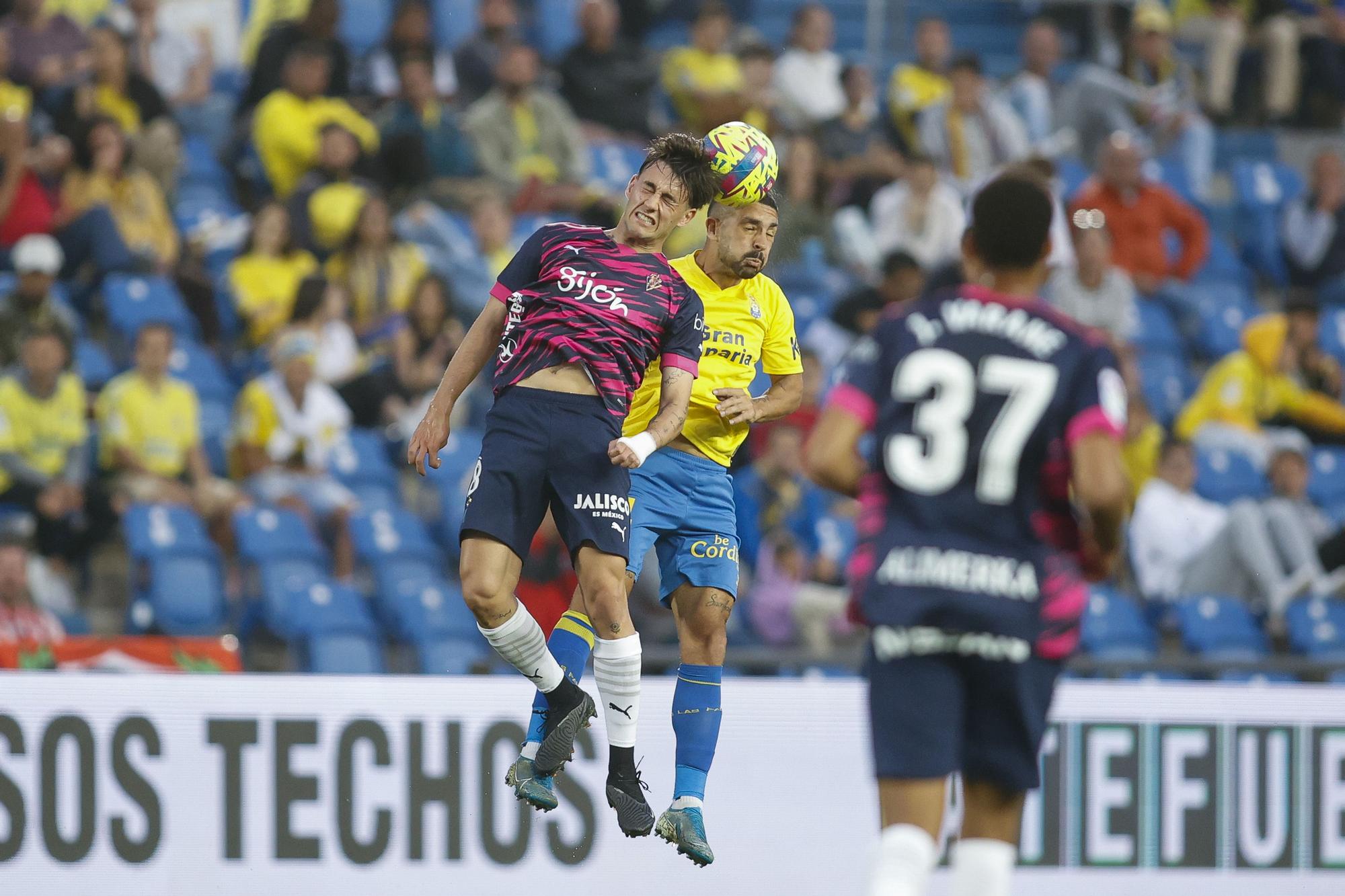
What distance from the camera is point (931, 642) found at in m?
4.59

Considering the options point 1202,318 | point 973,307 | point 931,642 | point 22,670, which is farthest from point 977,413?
point 1202,318

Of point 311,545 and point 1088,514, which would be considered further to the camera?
point 311,545

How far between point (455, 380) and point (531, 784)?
1.48m

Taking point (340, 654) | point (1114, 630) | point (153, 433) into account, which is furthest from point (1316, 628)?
point (153, 433)

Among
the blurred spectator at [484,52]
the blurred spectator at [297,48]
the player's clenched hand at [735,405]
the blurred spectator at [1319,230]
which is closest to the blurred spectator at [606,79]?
the blurred spectator at [484,52]

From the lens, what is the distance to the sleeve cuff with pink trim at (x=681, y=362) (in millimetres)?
6609

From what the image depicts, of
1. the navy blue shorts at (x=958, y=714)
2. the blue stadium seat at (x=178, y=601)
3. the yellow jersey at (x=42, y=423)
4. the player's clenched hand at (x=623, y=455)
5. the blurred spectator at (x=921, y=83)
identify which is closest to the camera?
the navy blue shorts at (x=958, y=714)

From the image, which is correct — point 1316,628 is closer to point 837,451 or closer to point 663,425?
point 663,425

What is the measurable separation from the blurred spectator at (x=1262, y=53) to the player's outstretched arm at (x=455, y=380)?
11.7 metres

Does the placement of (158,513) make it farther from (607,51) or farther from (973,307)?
(973,307)

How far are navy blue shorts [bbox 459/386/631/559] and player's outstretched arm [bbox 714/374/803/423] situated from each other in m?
0.54

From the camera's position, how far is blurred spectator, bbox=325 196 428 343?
12281 millimetres

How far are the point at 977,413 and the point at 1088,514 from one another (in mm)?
372

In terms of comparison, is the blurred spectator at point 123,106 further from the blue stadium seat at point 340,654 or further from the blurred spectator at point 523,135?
the blue stadium seat at point 340,654
